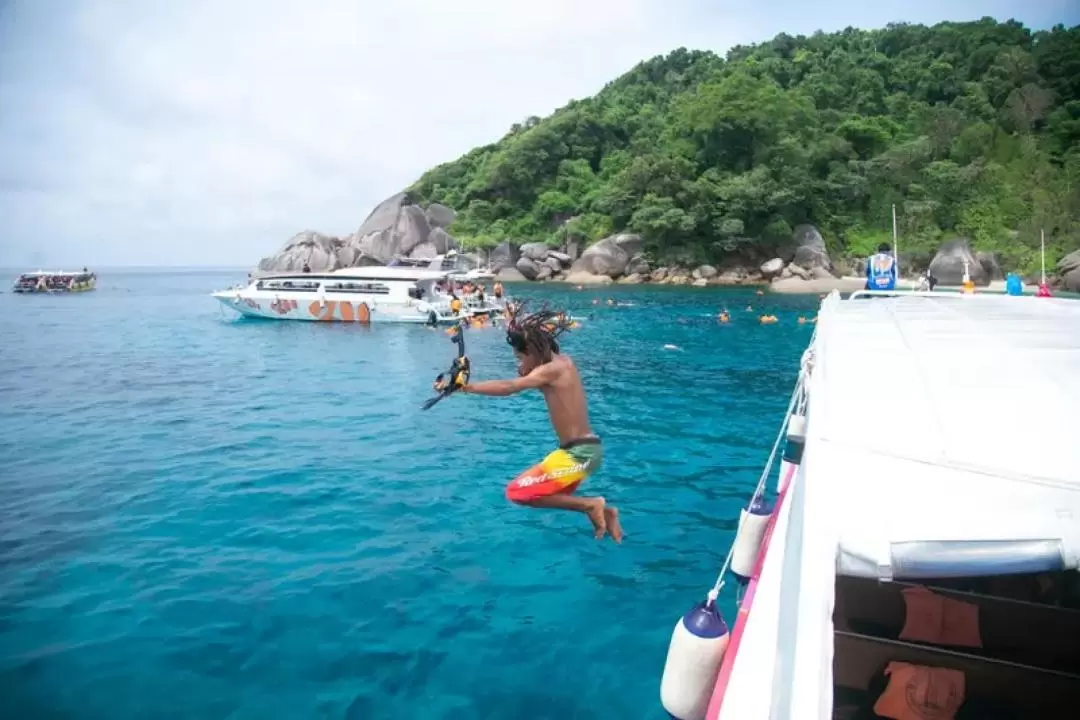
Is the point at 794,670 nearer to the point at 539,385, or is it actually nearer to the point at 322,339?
the point at 539,385

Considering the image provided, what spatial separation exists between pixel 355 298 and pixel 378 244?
1597 inches

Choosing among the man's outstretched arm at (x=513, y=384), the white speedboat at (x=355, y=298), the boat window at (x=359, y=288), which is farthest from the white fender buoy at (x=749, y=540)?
the boat window at (x=359, y=288)

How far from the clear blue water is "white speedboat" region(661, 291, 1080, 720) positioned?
9.56 ft

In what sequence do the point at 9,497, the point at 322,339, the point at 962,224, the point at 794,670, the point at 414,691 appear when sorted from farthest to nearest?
the point at 962,224
the point at 322,339
the point at 9,497
the point at 414,691
the point at 794,670

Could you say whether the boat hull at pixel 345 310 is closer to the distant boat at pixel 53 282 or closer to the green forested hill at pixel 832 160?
the green forested hill at pixel 832 160

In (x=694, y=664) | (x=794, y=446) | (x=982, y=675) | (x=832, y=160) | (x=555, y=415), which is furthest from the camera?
(x=832, y=160)

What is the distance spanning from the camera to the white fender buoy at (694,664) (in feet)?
14.4

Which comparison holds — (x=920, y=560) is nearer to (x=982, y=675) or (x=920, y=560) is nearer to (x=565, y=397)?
(x=982, y=675)

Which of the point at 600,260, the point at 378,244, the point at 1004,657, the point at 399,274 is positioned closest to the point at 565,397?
the point at 1004,657

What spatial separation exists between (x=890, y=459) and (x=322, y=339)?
31.2m

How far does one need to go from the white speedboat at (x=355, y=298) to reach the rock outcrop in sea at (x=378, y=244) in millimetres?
35065

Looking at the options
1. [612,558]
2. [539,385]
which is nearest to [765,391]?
[612,558]

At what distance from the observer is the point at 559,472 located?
6059 mm

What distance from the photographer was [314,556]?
9.65 meters
